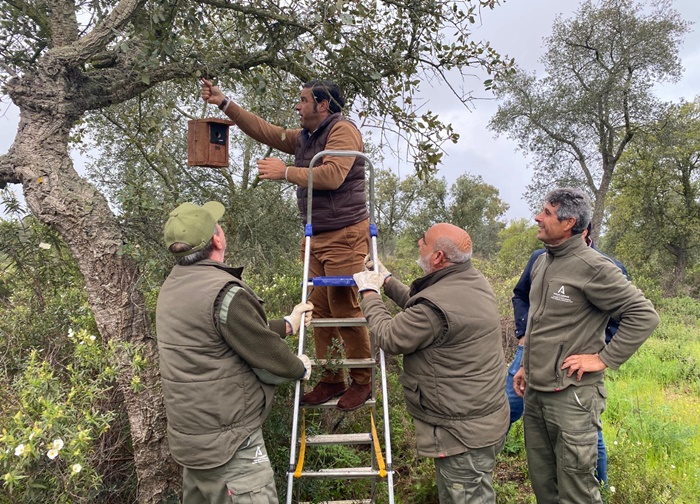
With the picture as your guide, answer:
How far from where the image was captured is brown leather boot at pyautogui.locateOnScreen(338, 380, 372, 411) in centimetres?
352

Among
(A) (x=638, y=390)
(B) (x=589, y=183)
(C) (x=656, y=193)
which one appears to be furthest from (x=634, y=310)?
(C) (x=656, y=193)

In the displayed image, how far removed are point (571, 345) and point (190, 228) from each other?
2.61 meters

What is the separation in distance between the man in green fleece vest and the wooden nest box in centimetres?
256

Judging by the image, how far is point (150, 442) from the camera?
3.30m

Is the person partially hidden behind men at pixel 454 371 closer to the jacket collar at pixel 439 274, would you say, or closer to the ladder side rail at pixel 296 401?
the jacket collar at pixel 439 274

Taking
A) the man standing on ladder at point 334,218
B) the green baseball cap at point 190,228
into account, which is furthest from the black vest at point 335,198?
the green baseball cap at point 190,228

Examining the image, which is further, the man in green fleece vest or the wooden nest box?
the wooden nest box

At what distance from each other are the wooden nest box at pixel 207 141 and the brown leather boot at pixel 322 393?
1986 millimetres

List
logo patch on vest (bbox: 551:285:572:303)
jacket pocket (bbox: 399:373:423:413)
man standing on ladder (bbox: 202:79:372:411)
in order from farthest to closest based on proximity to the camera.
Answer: man standing on ladder (bbox: 202:79:372:411) < logo patch on vest (bbox: 551:285:572:303) < jacket pocket (bbox: 399:373:423:413)

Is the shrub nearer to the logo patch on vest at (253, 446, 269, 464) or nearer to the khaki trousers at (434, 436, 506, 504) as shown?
the logo patch on vest at (253, 446, 269, 464)

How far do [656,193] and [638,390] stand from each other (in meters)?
19.5

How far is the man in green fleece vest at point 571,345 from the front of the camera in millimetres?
3049

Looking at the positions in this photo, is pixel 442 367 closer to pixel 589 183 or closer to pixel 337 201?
pixel 337 201

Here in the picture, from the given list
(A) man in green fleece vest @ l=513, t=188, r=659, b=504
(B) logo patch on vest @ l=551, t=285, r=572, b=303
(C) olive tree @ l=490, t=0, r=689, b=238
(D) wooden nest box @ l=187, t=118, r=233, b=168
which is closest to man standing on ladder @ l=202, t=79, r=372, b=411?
(D) wooden nest box @ l=187, t=118, r=233, b=168
